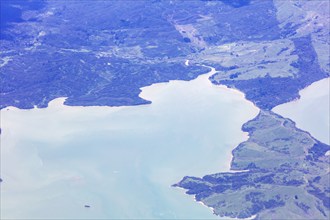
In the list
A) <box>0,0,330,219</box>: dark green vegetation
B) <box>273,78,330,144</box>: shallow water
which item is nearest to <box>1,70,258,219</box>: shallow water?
<box>0,0,330,219</box>: dark green vegetation

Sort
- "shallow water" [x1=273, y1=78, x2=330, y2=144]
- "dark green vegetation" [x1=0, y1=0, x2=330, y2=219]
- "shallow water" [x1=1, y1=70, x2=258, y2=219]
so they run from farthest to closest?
"shallow water" [x1=273, y1=78, x2=330, y2=144] < "dark green vegetation" [x1=0, y1=0, x2=330, y2=219] < "shallow water" [x1=1, y1=70, x2=258, y2=219]

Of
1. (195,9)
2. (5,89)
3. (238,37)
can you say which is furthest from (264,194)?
(195,9)

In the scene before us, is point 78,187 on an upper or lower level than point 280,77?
lower

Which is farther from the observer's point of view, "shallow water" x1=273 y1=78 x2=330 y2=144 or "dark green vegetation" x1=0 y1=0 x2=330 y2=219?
"shallow water" x1=273 y1=78 x2=330 y2=144

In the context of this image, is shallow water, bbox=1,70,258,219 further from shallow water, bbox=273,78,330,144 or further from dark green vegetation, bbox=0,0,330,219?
shallow water, bbox=273,78,330,144

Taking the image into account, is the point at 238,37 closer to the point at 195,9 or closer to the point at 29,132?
the point at 195,9

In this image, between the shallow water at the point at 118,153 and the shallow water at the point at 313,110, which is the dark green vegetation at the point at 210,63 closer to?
the shallow water at the point at 313,110

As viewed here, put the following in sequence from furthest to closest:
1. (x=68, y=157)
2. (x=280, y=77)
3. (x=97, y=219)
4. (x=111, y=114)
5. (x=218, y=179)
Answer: (x=280, y=77), (x=111, y=114), (x=68, y=157), (x=218, y=179), (x=97, y=219)
